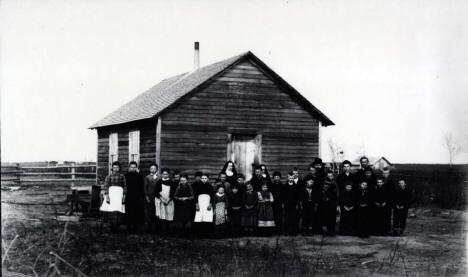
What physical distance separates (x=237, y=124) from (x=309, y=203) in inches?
185

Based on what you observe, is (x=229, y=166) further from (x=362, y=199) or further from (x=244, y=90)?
(x=244, y=90)

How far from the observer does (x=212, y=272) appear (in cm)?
789

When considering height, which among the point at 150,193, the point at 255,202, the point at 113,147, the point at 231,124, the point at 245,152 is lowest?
the point at 255,202

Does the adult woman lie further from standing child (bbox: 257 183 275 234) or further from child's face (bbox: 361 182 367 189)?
child's face (bbox: 361 182 367 189)

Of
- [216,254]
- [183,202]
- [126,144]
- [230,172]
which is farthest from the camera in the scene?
[126,144]

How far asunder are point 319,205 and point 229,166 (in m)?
2.35

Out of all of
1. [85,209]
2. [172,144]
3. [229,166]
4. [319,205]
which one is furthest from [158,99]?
[319,205]

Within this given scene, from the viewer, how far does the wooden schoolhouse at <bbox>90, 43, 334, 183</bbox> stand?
639 inches

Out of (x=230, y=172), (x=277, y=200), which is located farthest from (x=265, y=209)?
(x=230, y=172)

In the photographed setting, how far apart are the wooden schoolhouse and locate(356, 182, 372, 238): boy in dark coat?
4705 millimetres

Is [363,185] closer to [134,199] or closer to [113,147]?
[134,199]

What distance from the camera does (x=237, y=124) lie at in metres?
17.0

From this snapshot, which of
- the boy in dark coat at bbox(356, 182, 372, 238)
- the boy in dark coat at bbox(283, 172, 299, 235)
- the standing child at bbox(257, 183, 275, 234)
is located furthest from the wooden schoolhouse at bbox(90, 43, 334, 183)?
the boy in dark coat at bbox(356, 182, 372, 238)

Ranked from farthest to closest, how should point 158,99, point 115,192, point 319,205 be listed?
1. point 158,99
2. point 319,205
3. point 115,192
